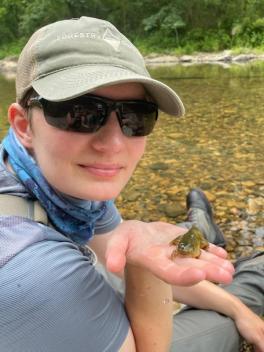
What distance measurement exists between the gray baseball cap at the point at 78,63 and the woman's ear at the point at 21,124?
2.7 inches

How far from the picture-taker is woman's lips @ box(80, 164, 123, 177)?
1.70 m

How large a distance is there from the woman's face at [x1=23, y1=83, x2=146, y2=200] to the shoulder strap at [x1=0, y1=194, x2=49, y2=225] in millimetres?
154

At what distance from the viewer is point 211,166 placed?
6211 millimetres

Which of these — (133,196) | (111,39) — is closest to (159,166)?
(133,196)

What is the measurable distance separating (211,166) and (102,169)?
466 cm

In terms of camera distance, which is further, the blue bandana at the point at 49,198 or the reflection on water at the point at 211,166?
the reflection on water at the point at 211,166

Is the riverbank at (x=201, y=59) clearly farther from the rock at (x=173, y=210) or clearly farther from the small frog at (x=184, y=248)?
the small frog at (x=184, y=248)

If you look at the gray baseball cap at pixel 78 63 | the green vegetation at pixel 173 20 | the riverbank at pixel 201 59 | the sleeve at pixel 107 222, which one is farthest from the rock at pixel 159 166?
the green vegetation at pixel 173 20

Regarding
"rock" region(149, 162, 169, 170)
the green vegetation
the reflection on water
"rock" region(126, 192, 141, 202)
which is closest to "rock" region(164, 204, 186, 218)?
the reflection on water

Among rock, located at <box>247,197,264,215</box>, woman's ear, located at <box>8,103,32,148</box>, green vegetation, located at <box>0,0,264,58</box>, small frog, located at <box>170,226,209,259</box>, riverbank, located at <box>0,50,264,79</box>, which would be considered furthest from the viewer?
green vegetation, located at <box>0,0,264,58</box>

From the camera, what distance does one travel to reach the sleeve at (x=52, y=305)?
4.16 feet

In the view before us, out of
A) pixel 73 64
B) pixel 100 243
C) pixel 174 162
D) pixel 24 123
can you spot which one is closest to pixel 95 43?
pixel 73 64

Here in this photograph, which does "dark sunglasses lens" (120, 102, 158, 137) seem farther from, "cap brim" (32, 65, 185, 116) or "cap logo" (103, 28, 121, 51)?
"cap logo" (103, 28, 121, 51)

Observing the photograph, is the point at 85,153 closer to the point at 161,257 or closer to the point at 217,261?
the point at 161,257
